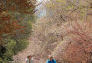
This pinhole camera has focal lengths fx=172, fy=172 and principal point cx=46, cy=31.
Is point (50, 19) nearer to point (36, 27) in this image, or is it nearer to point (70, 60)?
point (36, 27)

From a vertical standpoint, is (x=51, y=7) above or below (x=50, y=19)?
above

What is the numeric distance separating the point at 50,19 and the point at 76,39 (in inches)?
295

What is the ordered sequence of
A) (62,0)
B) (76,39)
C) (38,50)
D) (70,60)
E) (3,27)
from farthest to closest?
(38,50), (62,0), (70,60), (76,39), (3,27)

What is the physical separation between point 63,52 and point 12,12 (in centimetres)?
553

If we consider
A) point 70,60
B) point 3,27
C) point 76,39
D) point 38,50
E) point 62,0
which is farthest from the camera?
point 38,50

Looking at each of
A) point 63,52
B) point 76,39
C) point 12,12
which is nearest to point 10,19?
point 12,12

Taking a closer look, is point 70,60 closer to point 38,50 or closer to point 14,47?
point 38,50

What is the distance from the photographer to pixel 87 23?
10.1 metres

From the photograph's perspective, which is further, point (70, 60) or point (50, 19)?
point (50, 19)

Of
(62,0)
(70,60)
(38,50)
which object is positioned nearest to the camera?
(70,60)

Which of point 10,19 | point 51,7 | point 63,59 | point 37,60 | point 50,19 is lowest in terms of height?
point 37,60

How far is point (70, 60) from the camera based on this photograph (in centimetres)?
1009

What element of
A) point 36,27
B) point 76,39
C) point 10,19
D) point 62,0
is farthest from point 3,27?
point 36,27

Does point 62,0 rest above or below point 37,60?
above
